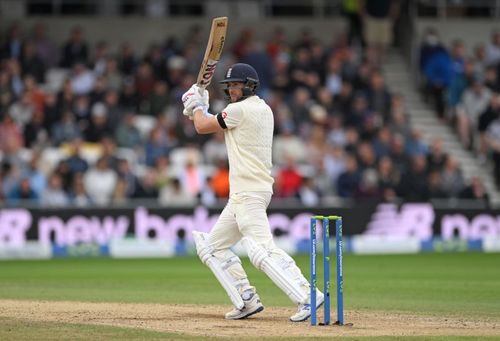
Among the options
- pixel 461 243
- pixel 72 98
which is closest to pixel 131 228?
pixel 72 98

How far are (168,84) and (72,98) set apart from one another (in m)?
2.15

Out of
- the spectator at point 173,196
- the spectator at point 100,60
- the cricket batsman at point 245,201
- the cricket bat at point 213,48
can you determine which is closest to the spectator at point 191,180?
the spectator at point 173,196

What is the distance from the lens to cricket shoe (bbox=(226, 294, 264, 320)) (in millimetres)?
10406

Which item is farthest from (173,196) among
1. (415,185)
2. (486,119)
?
(486,119)

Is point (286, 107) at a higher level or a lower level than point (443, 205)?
higher

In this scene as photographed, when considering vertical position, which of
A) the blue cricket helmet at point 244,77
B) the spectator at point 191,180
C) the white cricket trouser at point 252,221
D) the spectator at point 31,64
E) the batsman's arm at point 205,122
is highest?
the spectator at point 31,64

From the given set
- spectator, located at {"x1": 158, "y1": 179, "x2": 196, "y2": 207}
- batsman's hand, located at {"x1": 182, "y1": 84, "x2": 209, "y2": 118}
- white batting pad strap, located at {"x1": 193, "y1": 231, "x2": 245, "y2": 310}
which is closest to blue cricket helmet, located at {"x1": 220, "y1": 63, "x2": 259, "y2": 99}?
batsman's hand, located at {"x1": 182, "y1": 84, "x2": 209, "y2": 118}

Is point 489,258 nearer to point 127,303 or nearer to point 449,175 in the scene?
point 449,175

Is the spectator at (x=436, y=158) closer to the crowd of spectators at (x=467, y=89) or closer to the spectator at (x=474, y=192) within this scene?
the spectator at (x=474, y=192)

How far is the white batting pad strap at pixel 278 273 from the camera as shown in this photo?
9.86 meters

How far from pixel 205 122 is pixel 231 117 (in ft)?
0.75

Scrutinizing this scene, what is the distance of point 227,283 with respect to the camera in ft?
34.1

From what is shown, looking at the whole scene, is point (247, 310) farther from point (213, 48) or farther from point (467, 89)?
point (467, 89)

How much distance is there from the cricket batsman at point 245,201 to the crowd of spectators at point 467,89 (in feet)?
46.9
